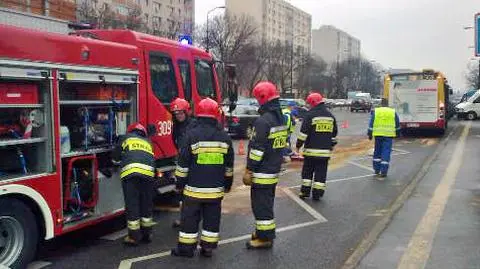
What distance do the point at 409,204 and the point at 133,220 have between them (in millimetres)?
4668

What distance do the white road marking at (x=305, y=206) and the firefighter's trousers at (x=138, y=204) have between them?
8.56ft

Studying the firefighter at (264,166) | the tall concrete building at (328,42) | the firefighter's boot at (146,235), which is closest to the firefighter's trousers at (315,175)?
the firefighter at (264,166)

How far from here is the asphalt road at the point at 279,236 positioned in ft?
20.1

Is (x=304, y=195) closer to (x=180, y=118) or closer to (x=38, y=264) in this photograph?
(x=180, y=118)

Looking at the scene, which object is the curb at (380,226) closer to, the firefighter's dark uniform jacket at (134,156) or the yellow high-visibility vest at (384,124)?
the yellow high-visibility vest at (384,124)

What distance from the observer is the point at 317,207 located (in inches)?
357

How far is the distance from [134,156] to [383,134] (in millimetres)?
7139

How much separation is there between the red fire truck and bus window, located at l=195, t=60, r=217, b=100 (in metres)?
1.15

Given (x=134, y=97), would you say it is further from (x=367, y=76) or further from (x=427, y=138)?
(x=367, y=76)

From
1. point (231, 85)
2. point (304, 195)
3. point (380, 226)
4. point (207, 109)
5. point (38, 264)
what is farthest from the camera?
point (231, 85)

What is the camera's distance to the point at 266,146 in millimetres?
6637

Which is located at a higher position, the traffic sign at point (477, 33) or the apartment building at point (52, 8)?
the traffic sign at point (477, 33)

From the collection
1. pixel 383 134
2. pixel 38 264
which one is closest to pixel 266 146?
pixel 38 264

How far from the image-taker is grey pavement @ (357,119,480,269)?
6.09 meters
